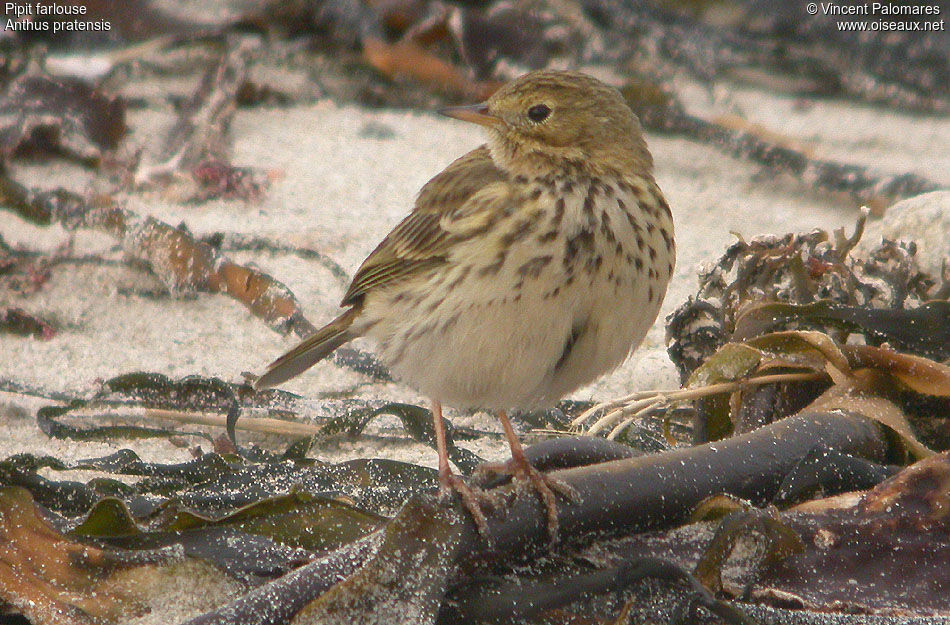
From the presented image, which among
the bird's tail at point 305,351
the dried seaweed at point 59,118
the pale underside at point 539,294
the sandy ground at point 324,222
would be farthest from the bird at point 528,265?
the dried seaweed at point 59,118

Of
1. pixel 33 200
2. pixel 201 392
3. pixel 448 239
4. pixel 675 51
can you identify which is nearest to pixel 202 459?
pixel 201 392

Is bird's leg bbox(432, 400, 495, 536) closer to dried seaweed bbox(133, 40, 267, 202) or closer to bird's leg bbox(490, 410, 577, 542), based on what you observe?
bird's leg bbox(490, 410, 577, 542)

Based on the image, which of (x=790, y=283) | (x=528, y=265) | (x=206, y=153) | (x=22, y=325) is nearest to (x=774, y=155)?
(x=790, y=283)

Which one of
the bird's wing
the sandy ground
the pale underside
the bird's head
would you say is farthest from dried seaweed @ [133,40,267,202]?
the pale underside

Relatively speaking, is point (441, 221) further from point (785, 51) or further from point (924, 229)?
point (785, 51)

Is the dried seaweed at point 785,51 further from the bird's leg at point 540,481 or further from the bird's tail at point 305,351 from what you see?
the bird's leg at point 540,481
